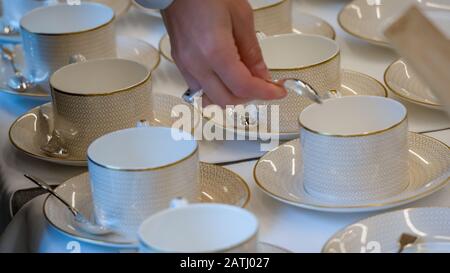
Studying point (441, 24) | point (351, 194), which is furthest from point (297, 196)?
point (441, 24)

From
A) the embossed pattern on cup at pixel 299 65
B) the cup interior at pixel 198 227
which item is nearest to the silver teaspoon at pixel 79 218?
the cup interior at pixel 198 227

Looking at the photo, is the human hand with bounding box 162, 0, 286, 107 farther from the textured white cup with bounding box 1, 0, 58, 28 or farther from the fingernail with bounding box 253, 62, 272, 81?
the textured white cup with bounding box 1, 0, 58, 28

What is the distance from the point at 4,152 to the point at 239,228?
1.62ft

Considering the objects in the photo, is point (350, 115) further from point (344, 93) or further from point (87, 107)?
point (87, 107)

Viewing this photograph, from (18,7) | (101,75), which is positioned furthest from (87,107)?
(18,7)

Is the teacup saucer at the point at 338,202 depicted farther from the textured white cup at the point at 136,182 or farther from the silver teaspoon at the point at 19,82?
the silver teaspoon at the point at 19,82

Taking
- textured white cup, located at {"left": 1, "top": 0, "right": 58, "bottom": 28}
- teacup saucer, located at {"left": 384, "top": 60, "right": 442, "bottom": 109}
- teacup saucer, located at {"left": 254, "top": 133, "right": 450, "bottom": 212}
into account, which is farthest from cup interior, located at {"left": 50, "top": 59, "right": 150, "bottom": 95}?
textured white cup, located at {"left": 1, "top": 0, "right": 58, "bottom": 28}

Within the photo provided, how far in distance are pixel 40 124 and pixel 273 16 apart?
1.29 ft

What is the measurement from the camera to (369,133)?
91 cm

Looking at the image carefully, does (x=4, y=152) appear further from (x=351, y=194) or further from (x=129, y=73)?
(x=351, y=194)

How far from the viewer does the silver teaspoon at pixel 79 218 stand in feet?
3.00

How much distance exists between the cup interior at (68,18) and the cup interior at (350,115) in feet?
1.55

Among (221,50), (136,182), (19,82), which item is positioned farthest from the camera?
(19,82)

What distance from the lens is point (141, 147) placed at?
3.20 ft
